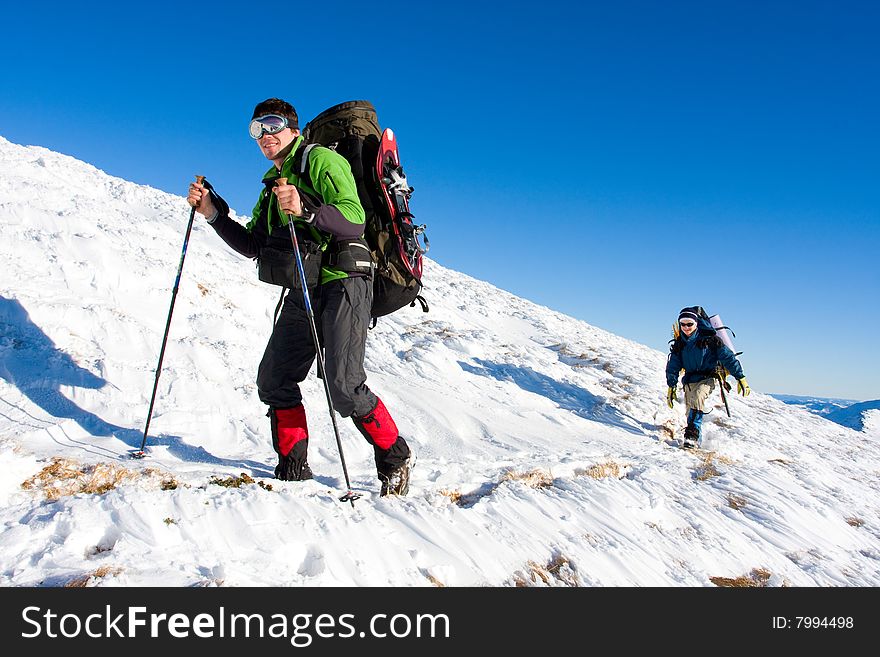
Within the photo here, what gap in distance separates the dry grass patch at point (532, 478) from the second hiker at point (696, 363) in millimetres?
4174

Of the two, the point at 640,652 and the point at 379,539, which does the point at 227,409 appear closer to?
the point at 379,539

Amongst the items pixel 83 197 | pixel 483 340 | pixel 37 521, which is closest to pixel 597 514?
pixel 37 521

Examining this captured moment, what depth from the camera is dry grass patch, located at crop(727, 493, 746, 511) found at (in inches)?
163

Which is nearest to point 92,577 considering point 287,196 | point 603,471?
point 287,196

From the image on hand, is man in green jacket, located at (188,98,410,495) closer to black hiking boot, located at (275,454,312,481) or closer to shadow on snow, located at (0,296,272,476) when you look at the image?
black hiking boot, located at (275,454,312,481)

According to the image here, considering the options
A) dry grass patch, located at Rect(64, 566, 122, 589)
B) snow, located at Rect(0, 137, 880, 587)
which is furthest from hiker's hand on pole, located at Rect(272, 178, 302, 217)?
dry grass patch, located at Rect(64, 566, 122, 589)

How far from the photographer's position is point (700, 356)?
28.4ft

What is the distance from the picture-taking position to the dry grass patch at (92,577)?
6.73 ft

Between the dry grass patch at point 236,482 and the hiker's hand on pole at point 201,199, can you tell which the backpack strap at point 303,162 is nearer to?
the hiker's hand on pole at point 201,199

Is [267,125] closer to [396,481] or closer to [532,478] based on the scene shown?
[396,481]

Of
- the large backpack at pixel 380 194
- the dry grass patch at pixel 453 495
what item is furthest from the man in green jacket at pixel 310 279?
the dry grass patch at pixel 453 495

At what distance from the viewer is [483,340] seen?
11344 millimetres

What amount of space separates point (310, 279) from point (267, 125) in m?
1.27

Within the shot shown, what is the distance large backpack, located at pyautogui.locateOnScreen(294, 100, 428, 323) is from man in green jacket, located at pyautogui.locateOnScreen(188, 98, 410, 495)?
0.20 meters
